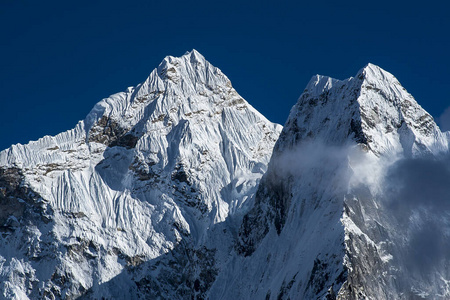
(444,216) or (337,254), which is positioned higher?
(444,216)

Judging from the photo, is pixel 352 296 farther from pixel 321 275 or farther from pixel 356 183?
pixel 356 183

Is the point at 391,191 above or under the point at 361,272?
above

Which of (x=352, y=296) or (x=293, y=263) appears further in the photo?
(x=293, y=263)

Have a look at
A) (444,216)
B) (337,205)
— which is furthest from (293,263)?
(444,216)

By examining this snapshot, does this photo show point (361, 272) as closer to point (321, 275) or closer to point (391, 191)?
point (321, 275)

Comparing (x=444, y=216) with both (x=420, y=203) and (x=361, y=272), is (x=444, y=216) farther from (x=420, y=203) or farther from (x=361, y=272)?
(x=361, y=272)

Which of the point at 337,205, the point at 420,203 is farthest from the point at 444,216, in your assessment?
the point at 337,205

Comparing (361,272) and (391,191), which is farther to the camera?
→ (391,191)

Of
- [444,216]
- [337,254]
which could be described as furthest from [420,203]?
[337,254]
